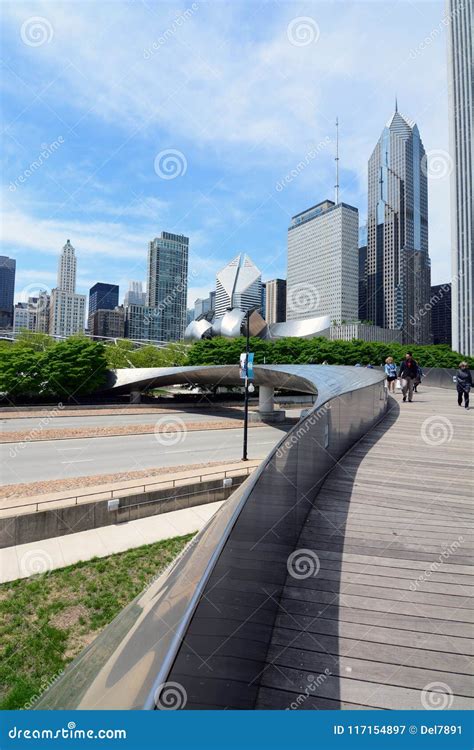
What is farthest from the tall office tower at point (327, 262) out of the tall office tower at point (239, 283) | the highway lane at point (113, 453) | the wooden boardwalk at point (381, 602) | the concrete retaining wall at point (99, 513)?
the wooden boardwalk at point (381, 602)

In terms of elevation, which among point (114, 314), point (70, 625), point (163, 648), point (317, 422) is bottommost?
point (70, 625)

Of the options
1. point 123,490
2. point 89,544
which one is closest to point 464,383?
point 123,490

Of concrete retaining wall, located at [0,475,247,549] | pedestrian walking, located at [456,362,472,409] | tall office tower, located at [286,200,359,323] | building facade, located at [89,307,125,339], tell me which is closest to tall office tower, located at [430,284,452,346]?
tall office tower, located at [286,200,359,323]

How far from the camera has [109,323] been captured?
159250mm

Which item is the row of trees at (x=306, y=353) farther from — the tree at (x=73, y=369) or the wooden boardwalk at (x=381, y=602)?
the wooden boardwalk at (x=381, y=602)

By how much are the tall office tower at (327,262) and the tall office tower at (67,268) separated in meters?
77.7

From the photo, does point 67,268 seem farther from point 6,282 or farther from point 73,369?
point 73,369

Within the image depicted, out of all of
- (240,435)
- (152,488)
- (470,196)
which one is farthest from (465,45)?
(152,488)

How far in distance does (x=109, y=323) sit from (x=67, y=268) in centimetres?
2486

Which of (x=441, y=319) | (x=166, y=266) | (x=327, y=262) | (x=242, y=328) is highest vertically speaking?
(x=327, y=262)

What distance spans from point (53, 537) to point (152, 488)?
2.74 metres

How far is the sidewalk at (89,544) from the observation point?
25.8 feet
